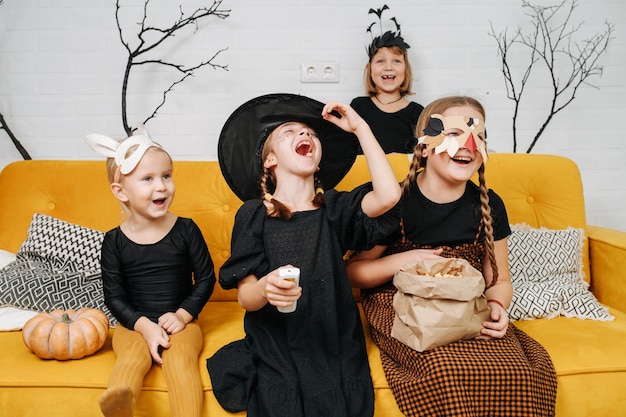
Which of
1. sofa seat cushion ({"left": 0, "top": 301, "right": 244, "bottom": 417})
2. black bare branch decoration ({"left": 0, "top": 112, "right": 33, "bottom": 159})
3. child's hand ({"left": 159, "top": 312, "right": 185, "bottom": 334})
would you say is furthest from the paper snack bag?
black bare branch decoration ({"left": 0, "top": 112, "right": 33, "bottom": 159})

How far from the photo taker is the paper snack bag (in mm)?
1428

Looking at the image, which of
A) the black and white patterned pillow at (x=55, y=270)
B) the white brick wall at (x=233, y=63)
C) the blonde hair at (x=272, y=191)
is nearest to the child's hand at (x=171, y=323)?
the black and white patterned pillow at (x=55, y=270)

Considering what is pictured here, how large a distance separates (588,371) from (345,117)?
990 mm

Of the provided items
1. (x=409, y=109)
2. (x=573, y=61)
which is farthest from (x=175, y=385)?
(x=573, y=61)

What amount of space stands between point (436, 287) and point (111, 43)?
8.47ft

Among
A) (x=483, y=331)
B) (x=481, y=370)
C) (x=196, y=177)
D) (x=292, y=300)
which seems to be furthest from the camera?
(x=196, y=177)

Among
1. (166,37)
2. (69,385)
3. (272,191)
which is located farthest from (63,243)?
(166,37)

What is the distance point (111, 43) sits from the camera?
3166 mm

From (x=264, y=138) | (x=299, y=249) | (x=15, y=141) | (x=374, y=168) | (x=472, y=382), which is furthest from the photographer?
(x=15, y=141)

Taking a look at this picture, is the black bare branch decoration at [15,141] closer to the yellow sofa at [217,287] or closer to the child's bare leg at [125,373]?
the yellow sofa at [217,287]

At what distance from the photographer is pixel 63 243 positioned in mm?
2008

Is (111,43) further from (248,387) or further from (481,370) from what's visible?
(481,370)

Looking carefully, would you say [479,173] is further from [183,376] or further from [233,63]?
[233,63]

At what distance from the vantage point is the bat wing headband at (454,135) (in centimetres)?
169
